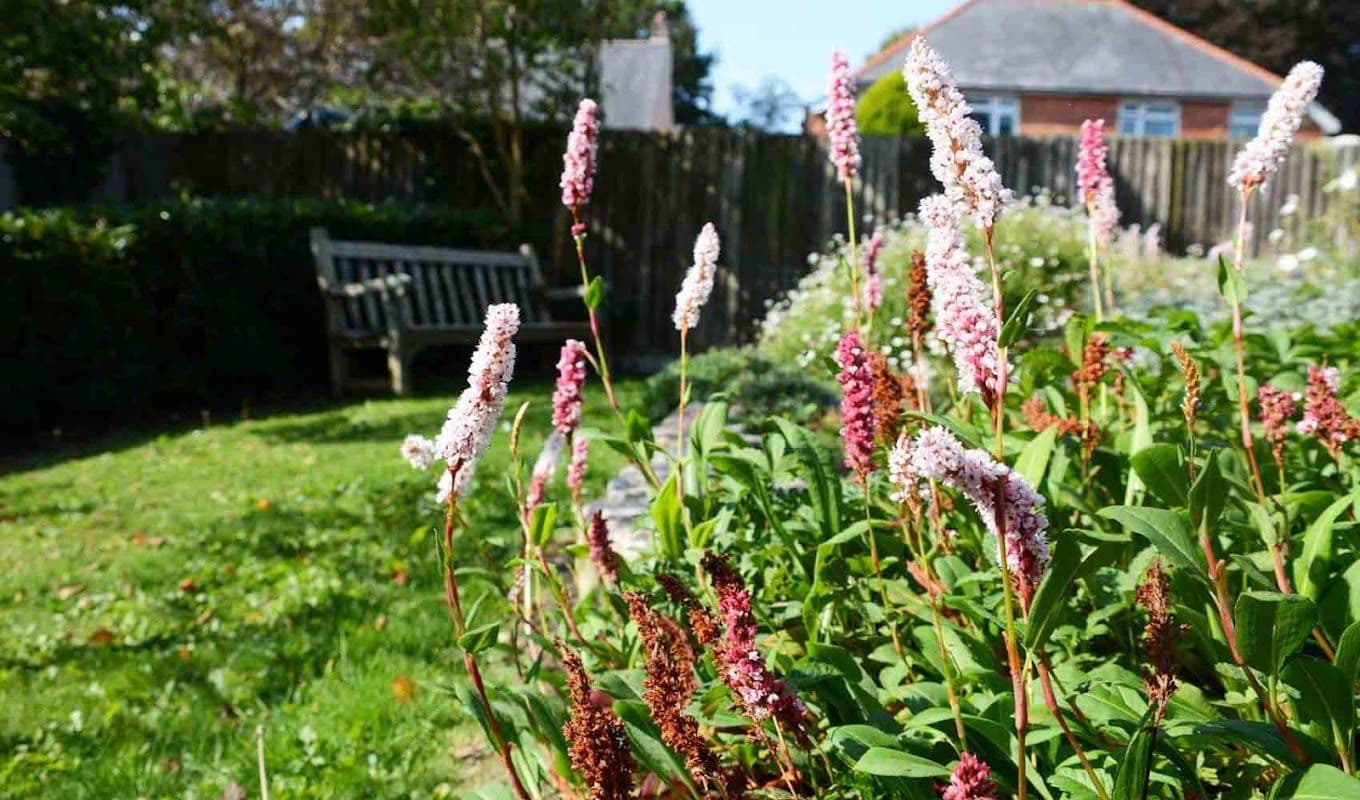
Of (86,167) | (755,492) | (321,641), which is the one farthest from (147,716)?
(86,167)

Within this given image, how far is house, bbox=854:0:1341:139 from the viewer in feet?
83.0

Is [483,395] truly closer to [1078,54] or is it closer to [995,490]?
[995,490]

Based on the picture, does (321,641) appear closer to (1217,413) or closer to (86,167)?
(1217,413)

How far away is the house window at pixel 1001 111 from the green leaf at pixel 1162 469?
82.6 feet

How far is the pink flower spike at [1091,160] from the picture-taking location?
2.01 m

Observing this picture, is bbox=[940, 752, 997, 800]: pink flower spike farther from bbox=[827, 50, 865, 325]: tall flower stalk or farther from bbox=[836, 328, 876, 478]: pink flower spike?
bbox=[827, 50, 865, 325]: tall flower stalk

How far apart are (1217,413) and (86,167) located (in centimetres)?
1188

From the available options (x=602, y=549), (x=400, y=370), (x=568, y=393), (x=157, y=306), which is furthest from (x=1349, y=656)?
(x=157, y=306)

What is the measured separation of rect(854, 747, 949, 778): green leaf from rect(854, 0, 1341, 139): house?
25106 mm

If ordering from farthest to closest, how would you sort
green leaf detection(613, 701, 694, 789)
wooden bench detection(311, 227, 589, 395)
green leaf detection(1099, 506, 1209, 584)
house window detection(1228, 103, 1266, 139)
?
house window detection(1228, 103, 1266, 139), wooden bench detection(311, 227, 589, 395), green leaf detection(613, 701, 694, 789), green leaf detection(1099, 506, 1209, 584)

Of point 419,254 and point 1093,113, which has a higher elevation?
point 1093,113

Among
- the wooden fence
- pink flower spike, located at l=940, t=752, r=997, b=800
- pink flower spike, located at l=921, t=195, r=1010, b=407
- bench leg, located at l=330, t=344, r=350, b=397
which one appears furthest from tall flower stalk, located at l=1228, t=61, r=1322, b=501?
the wooden fence

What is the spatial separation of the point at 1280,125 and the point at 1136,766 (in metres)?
1.04

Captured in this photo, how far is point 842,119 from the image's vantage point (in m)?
1.95
